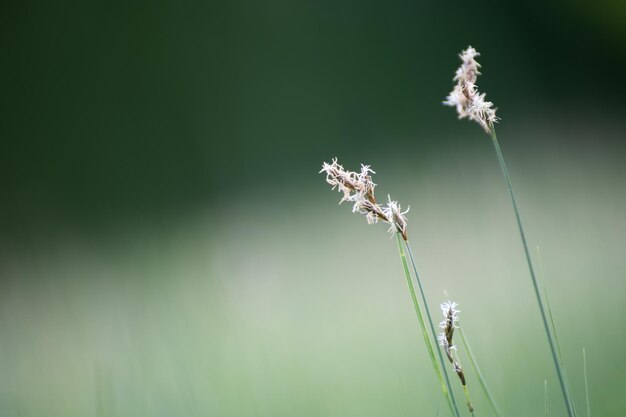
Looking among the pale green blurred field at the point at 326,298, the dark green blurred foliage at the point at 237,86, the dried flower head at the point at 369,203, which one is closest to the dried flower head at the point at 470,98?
the dried flower head at the point at 369,203

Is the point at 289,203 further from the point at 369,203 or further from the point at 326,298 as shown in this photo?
the point at 369,203

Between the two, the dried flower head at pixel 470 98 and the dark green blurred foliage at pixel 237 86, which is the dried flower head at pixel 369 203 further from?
the dark green blurred foliage at pixel 237 86

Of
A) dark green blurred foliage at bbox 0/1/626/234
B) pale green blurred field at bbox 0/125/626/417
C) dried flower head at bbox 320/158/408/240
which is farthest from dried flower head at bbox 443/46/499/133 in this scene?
dark green blurred foliage at bbox 0/1/626/234

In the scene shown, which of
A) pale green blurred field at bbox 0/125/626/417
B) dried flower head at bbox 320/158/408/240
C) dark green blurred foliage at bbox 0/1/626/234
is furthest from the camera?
dark green blurred foliage at bbox 0/1/626/234

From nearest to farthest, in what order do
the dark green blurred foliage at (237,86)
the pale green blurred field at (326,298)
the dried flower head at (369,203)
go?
1. the dried flower head at (369,203)
2. the pale green blurred field at (326,298)
3. the dark green blurred foliage at (237,86)

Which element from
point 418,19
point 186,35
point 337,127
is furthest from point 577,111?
point 186,35

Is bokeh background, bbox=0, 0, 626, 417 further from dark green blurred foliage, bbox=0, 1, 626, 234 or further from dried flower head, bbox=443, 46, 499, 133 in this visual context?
dried flower head, bbox=443, 46, 499, 133

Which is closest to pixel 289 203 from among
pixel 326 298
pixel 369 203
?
pixel 326 298

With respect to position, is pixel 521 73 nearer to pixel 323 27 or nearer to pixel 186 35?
pixel 323 27
